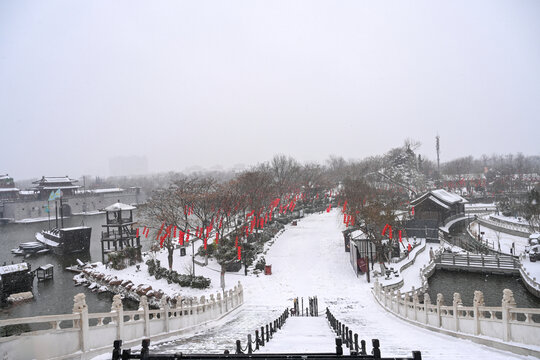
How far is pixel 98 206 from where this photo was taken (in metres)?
89.1

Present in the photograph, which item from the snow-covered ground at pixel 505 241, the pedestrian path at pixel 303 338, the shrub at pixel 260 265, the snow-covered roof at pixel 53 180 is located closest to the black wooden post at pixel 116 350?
the pedestrian path at pixel 303 338

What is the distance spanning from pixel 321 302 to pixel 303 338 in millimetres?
11177

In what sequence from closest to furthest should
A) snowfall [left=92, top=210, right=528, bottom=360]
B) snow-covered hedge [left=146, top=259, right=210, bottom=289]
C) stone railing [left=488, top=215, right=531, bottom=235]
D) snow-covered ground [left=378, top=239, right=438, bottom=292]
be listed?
snowfall [left=92, top=210, right=528, bottom=360]
snow-covered ground [left=378, top=239, right=438, bottom=292]
snow-covered hedge [left=146, top=259, right=210, bottom=289]
stone railing [left=488, top=215, right=531, bottom=235]

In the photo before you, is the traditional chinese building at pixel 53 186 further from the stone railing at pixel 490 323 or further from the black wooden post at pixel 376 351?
the black wooden post at pixel 376 351

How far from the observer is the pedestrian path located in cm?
782

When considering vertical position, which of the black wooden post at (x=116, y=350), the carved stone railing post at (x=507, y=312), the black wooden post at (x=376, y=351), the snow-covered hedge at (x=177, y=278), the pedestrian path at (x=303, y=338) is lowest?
the snow-covered hedge at (x=177, y=278)

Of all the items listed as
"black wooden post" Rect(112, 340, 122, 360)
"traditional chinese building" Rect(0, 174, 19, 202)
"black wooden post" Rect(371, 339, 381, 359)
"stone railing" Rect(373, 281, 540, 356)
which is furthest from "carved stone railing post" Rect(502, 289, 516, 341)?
"traditional chinese building" Rect(0, 174, 19, 202)

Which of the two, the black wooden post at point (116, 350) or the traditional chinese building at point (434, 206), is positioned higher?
the black wooden post at point (116, 350)

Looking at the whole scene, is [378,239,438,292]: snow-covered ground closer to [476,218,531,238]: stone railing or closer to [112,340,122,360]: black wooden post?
[476,218,531,238]: stone railing

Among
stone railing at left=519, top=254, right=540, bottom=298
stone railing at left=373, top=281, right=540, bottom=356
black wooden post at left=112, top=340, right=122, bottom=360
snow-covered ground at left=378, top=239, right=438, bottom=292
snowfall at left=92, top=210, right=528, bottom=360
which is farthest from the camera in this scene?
snow-covered ground at left=378, top=239, right=438, bottom=292

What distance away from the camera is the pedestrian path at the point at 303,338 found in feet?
25.6

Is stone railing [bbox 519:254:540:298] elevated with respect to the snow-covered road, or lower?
lower

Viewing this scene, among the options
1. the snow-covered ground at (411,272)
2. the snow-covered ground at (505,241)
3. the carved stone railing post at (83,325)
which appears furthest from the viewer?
the snow-covered ground at (505,241)

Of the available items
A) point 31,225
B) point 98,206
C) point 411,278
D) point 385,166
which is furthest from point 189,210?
point 98,206
